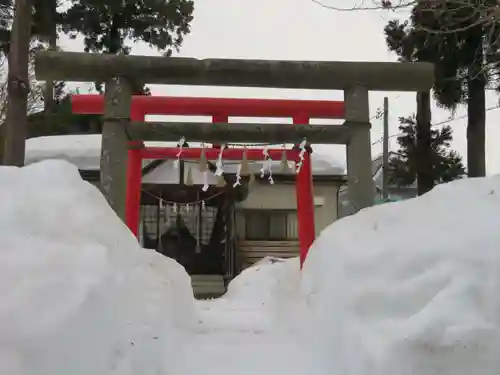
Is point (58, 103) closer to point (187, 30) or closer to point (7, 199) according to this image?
point (187, 30)

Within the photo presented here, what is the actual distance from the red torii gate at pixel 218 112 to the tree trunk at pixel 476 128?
6.33 metres

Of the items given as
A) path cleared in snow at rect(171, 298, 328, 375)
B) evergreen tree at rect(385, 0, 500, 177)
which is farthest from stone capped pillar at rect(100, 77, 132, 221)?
evergreen tree at rect(385, 0, 500, 177)

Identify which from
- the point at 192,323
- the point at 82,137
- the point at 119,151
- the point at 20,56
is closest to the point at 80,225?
the point at 119,151

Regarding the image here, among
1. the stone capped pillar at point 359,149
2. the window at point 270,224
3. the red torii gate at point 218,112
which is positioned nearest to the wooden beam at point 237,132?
the stone capped pillar at point 359,149

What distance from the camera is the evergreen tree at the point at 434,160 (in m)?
14.1

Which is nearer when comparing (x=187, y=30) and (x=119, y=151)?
(x=119, y=151)

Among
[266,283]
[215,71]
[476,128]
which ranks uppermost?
[476,128]

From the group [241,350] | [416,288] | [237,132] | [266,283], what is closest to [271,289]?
[266,283]

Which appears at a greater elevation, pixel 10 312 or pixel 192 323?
pixel 10 312

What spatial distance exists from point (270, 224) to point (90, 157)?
5.01 metres

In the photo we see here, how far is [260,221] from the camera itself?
1538 centimetres

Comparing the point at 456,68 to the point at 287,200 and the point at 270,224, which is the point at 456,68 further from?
the point at 270,224

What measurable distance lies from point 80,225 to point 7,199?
1.35ft

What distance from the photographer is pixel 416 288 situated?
2.97 m
